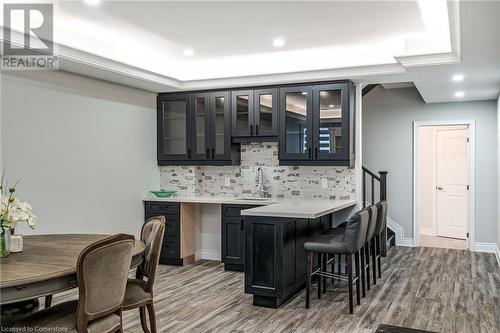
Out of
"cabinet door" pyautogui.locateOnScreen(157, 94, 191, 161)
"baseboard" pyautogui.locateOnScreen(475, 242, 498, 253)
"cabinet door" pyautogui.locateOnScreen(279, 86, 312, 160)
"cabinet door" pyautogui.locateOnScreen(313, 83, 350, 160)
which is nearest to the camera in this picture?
"cabinet door" pyautogui.locateOnScreen(313, 83, 350, 160)

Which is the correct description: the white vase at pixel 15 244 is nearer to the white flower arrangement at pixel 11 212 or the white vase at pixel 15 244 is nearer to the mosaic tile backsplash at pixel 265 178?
the white flower arrangement at pixel 11 212

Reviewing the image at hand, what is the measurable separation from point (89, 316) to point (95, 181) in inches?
123

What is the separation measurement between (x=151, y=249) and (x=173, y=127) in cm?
336

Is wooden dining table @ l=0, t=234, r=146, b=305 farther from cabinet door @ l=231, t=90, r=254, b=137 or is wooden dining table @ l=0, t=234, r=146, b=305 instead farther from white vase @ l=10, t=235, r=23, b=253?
cabinet door @ l=231, t=90, r=254, b=137

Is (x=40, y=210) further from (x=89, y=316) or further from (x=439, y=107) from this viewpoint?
(x=439, y=107)

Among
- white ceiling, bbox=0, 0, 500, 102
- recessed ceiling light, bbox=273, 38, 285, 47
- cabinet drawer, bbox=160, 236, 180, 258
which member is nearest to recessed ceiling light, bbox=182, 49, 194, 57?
white ceiling, bbox=0, 0, 500, 102

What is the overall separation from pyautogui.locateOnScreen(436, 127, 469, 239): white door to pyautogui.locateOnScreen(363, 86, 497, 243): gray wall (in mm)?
1141

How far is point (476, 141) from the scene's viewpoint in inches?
278

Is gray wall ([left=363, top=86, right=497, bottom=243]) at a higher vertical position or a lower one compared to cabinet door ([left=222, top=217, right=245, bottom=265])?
higher

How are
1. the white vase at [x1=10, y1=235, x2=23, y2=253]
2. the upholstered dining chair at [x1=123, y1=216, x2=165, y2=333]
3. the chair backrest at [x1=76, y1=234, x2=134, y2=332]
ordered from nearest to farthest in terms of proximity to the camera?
the chair backrest at [x1=76, y1=234, x2=134, y2=332]
the white vase at [x1=10, y1=235, x2=23, y2=253]
the upholstered dining chair at [x1=123, y1=216, x2=165, y2=333]

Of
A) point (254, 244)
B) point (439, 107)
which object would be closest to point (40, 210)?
point (254, 244)

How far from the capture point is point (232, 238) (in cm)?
573

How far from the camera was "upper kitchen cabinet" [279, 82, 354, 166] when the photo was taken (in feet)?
17.8

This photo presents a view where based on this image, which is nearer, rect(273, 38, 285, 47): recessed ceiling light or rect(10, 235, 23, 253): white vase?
rect(10, 235, 23, 253): white vase
